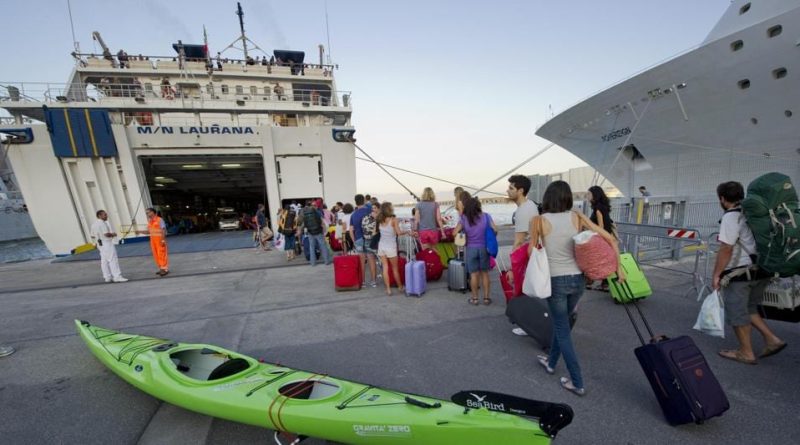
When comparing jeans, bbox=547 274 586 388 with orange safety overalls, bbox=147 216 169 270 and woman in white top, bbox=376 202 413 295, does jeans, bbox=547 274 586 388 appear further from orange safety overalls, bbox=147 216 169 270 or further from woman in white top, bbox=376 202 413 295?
orange safety overalls, bbox=147 216 169 270

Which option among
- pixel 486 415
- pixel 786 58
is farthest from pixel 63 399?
pixel 786 58

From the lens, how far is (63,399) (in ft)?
9.04

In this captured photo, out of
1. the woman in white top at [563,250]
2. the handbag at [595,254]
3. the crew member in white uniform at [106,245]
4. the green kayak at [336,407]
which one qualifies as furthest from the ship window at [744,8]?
the crew member in white uniform at [106,245]

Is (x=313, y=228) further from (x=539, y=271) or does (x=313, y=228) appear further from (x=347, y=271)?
(x=539, y=271)

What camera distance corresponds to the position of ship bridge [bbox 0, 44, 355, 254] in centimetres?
1143

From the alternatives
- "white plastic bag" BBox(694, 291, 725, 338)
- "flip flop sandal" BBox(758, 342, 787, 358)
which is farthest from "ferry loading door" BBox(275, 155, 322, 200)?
"flip flop sandal" BBox(758, 342, 787, 358)

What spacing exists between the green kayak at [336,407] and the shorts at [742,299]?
8.99 feet

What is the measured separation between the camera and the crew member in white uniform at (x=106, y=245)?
670cm

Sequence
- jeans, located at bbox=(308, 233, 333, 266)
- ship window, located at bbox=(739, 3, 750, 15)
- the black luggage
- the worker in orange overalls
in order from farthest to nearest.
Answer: ship window, located at bbox=(739, 3, 750, 15), jeans, located at bbox=(308, 233, 333, 266), the worker in orange overalls, the black luggage

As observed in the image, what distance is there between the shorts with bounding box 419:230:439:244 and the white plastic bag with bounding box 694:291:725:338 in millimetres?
4174

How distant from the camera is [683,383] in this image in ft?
6.63

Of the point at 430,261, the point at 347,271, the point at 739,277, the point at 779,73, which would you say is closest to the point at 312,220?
the point at 347,271

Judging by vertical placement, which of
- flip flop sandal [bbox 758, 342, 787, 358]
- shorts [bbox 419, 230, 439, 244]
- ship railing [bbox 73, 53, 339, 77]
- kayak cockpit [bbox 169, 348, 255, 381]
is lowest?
flip flop sandal [bbox 758, 342, 787, 358]

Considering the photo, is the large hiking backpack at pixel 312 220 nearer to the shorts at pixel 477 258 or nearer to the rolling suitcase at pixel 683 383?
the shorts at pixel 477 258
